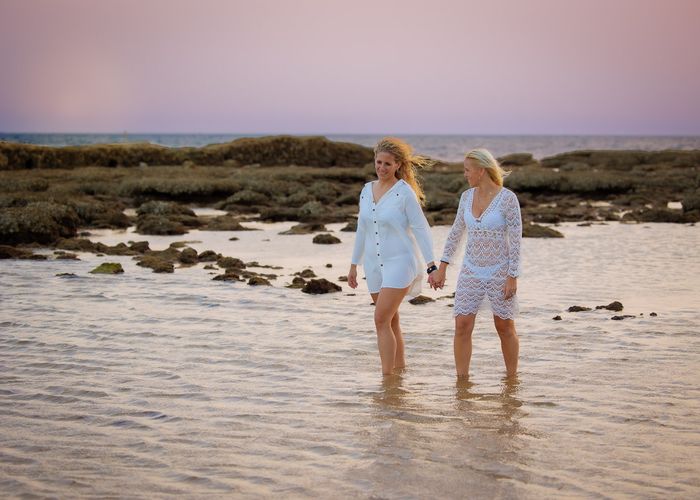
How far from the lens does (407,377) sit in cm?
745

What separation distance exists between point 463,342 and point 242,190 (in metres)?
20.3

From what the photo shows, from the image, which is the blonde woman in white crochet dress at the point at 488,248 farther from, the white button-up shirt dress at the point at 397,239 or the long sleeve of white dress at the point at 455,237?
the white button-up shirt dress at the point at 397,239

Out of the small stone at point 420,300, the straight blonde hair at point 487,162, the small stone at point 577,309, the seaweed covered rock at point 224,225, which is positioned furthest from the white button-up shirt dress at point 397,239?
the seaweed covered rock at point 224,225

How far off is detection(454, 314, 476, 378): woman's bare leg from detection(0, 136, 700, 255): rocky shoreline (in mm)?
10367

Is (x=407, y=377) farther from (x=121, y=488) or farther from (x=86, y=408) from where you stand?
(x=121, y=488)

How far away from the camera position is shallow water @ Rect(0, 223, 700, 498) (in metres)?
5.03

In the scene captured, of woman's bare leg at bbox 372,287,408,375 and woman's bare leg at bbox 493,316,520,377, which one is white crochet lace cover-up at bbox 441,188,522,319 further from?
woman's bare leg at bbox 372,287,408,375

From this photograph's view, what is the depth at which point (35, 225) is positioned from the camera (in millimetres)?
16641

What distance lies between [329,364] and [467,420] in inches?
83.4

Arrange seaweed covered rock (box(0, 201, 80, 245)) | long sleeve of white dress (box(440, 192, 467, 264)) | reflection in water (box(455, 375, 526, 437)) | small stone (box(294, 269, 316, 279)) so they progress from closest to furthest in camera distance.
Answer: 1. reflection in water (box(455, 375, 526, 437))
2. long sleeve of white dress (box(440, 192, 467, 264))
3. small stone (box(294, 269, 316, 279))
4. seaweed covered rock (box(0, 201, 80, 245))

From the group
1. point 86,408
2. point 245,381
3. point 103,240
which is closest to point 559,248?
point 103,240

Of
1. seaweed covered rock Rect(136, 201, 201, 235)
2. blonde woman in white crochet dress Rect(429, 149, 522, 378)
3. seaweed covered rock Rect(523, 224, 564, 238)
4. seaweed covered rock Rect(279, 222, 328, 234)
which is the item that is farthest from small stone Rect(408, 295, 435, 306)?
Result: seaweed covered rock Rect(136, 201, 201, 235)

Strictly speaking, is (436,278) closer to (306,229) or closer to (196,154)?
(306,229)

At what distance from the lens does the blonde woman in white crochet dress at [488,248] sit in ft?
21.9
